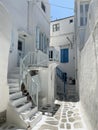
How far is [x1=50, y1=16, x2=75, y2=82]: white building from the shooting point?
19688 millimetres

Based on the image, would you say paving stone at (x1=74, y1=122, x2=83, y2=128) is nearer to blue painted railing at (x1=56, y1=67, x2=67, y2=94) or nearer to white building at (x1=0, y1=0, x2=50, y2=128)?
white building at (x1=0, y1=0, x2=50, y2=128)

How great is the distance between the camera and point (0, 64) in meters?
5.77

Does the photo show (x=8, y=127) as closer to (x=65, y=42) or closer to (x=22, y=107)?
(x=22, y=107)

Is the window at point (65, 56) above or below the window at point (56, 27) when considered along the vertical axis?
below

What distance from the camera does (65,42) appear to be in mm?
20391

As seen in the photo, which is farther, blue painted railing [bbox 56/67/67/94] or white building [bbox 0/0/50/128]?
blue painted railing [bbox 56/67/67/94]

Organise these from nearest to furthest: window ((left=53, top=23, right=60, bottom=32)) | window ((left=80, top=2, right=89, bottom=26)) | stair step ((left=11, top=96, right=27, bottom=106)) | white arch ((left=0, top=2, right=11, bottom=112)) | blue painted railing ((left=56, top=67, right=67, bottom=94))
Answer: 1. white arch ((left=0, top=2, right=11, bottom=112))
2. stair step ((left=11, top=96, right=27, bottom=106))
3. window ((left=80, top=2, right=89, bottom=26))
4. blue painted railing ((left=56, top=67, right=67, bottom=94))
5. window ((left=53, top=23, right=60, bottom=32))

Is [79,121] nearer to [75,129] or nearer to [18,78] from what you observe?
[75,129]

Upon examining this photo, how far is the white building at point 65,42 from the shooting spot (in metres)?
19.7

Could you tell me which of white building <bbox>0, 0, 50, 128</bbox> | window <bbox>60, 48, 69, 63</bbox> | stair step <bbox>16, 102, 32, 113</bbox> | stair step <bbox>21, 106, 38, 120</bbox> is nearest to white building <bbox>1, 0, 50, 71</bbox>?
white building <bbox>0, 0, 50, 128</bbox>

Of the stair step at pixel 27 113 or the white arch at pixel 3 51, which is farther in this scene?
the stair step at pixel 27 113

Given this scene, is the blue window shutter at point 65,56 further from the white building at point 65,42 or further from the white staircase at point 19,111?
the white staircase at point 19,111

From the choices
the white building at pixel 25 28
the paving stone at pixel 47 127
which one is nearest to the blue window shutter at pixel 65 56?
the white building at pixel 25 28

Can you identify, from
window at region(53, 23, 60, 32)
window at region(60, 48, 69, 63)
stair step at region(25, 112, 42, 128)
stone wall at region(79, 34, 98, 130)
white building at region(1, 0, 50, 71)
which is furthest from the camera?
window at region(53, 23, 60, 32)
